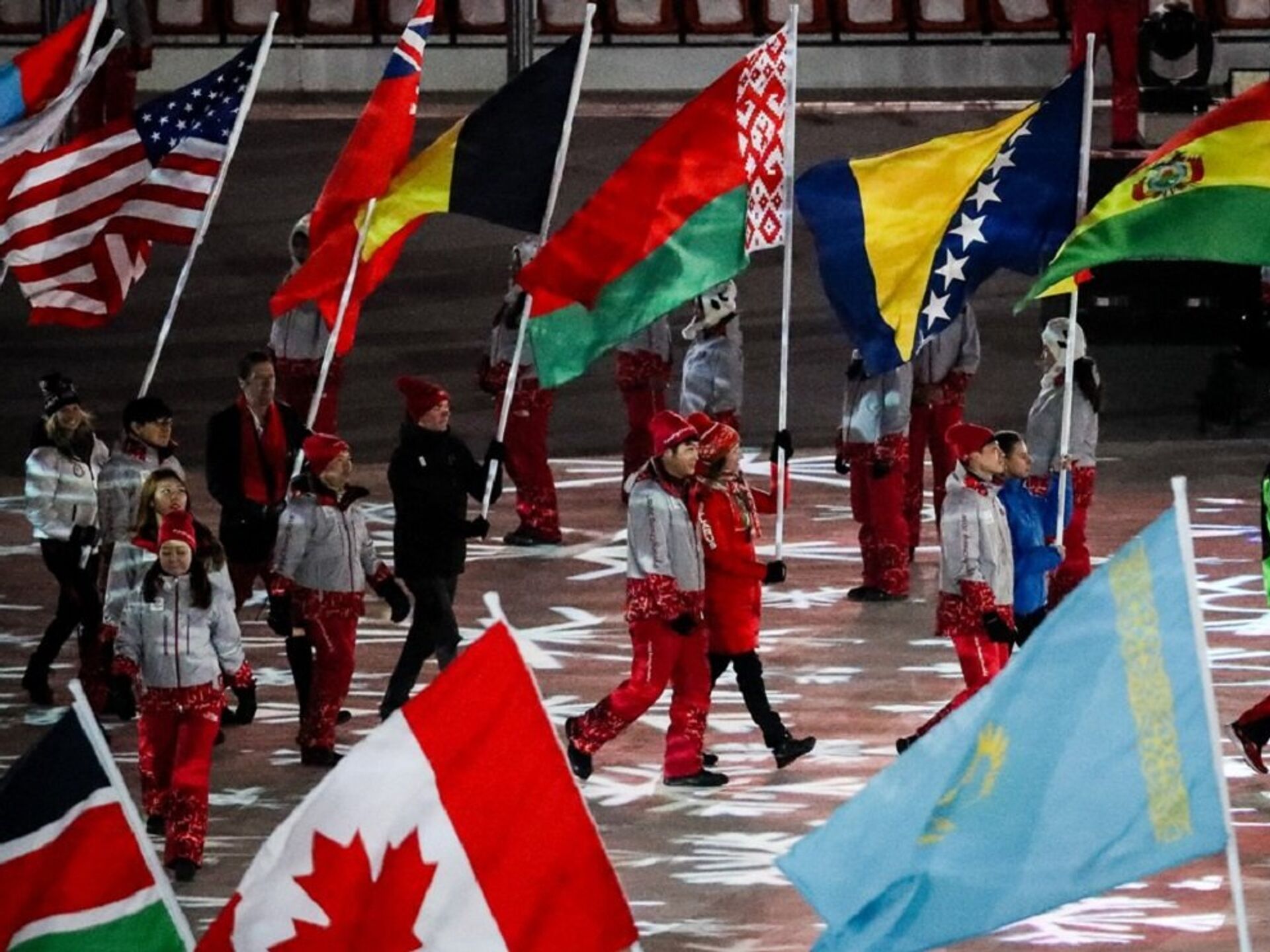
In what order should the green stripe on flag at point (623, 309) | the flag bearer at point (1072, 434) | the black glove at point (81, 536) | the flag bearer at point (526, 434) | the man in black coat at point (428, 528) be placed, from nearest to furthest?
the green stripe on flag at point (623, 309) < the man in black coat at point (428, 528) < the black glove at point (81, 536) < the flag bearer at point (1072, 434) < the flag bearer at point (526, 434)

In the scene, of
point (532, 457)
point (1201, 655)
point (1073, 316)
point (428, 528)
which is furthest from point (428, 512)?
point (1201, 655)

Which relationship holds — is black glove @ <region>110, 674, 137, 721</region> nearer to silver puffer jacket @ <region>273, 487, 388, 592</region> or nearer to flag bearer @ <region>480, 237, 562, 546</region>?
silver puffer jacket @ <region>273, 487, 388, 592</region>

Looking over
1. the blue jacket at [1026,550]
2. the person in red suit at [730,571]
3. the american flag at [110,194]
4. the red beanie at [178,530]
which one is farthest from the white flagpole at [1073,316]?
the american flag at [110,194]

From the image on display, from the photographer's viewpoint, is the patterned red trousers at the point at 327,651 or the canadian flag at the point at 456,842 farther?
the patterned red trousers at the point at 327,651

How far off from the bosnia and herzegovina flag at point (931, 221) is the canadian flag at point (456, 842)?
667cm

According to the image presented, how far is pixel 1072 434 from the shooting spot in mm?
17516

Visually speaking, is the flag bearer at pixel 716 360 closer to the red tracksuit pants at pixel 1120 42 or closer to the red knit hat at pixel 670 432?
the red knit hat at pixel 670 432

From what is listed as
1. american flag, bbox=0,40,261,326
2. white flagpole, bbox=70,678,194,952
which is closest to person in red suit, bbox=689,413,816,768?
american flag, bbox=0,40,261,326

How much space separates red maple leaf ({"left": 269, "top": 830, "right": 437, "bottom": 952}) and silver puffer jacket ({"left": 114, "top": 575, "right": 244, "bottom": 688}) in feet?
16.2

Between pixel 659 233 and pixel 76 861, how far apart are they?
6903 millimetres

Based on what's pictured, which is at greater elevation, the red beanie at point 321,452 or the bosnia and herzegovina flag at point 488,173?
the bosnia and herzegovina flag at point 488,173

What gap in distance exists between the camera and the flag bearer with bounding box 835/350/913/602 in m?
18.1

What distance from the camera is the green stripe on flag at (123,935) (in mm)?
8234

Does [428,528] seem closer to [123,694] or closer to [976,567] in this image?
[123,694]
